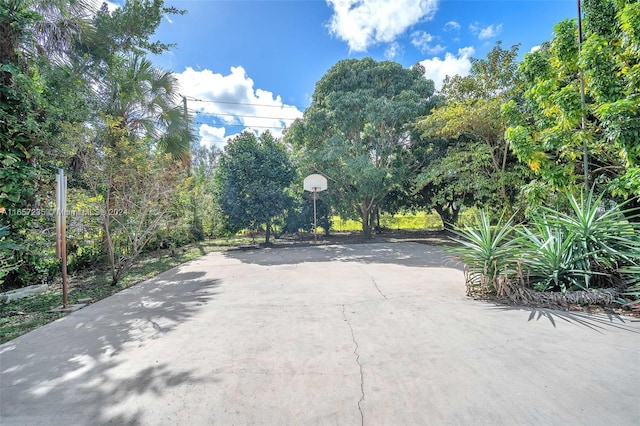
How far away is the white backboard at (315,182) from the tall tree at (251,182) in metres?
0.84

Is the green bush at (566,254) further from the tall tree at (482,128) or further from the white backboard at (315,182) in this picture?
the white backboard at (315,182)

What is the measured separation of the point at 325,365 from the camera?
2.29 m

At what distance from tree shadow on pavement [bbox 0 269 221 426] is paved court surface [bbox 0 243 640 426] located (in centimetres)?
1

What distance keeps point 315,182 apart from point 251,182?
103 inches

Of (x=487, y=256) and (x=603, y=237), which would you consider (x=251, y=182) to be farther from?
(x=603, y=237)

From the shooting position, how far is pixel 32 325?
3396 mm

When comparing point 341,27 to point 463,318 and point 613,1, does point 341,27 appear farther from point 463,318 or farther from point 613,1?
point 463,318

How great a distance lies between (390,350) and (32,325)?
4.18 m

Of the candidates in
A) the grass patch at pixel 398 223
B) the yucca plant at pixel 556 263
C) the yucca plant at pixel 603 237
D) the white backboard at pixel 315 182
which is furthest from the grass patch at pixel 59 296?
the grass patch at pixel 398 223

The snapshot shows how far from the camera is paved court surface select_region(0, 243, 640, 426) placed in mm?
1750

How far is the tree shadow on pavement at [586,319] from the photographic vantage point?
2883 mm

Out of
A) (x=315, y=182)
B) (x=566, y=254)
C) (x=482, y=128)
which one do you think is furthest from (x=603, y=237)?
(x=315, y=182)

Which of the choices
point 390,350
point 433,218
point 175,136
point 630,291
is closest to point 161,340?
point 390,350

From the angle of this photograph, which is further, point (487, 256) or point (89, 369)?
point (487, 256)
